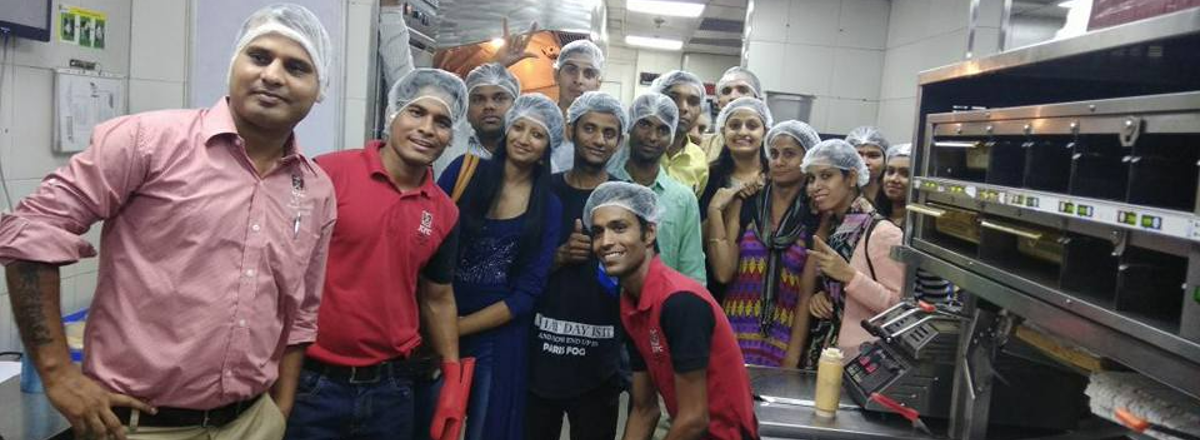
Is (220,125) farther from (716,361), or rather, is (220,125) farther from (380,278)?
(716,361)

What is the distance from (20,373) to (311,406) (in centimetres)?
100

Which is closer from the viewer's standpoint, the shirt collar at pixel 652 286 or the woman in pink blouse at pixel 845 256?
the shirt collar at pixel 652 286

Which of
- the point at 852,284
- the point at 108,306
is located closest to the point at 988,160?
the point at 852,284

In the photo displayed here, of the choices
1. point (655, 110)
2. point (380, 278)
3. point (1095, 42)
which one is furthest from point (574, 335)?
point (1095, 42)

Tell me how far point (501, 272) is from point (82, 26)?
1.61m

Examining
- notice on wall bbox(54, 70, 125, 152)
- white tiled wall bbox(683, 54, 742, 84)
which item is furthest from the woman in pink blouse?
white tiled wall bbox(683, 54, 742, 84)

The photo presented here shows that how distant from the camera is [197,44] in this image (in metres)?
2.84

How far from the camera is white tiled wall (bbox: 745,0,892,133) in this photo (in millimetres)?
6078

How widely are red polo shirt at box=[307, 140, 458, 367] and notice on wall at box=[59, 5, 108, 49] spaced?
1.16 metres

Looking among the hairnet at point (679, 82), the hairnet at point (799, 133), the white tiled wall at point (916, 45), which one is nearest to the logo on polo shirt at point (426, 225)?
the hairnet at point (799, 133)

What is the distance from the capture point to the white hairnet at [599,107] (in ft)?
8.02

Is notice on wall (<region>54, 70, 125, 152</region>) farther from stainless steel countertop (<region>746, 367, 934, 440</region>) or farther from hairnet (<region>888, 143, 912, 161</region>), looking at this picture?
hairnet (<region>888, 143, 912, 161</region>)

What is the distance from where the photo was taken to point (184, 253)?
1355mm

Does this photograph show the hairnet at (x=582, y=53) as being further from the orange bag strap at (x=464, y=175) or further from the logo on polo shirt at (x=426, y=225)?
the logo on polo shirt at (x=426, y=225)
